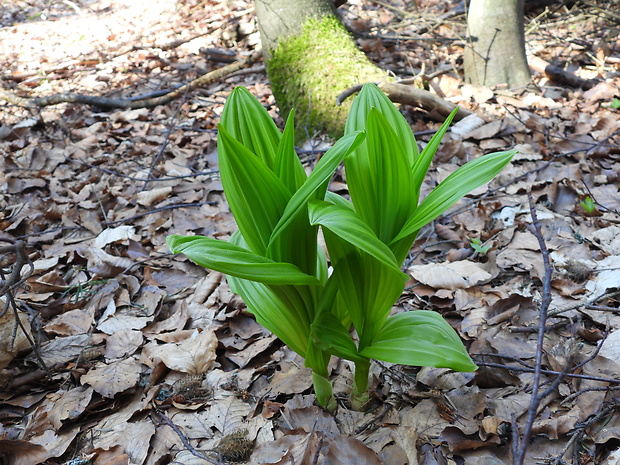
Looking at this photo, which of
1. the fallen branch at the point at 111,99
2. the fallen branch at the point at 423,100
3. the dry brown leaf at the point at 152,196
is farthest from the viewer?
the fallen branch at the point at 111,99

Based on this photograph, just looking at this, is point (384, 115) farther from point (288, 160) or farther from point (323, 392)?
point (323, 392)

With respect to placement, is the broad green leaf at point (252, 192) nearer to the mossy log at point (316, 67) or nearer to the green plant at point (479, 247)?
the green plant at point (479, 247)

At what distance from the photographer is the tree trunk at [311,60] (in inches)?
113

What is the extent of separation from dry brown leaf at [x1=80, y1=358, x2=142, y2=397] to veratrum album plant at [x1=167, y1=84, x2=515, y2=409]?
0.54 meters

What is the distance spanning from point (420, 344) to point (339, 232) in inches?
14.3

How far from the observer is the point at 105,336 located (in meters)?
1.75

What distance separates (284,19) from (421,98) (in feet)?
3.35

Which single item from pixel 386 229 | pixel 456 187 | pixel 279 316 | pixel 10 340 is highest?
pixel 456 187

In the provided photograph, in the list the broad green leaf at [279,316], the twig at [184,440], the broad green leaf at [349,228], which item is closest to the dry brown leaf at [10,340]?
the twig at [184,440]

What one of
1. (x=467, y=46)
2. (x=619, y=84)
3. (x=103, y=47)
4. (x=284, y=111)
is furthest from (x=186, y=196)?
(x=103, y=47)

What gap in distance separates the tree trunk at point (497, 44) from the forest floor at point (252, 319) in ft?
0.45

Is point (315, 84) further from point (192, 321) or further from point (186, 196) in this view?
point (192, 321)

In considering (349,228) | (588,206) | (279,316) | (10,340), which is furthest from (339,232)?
(588,206)

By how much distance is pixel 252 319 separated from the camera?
179 centimetres
